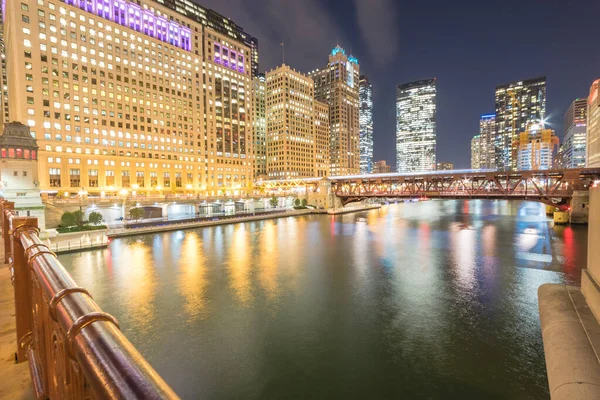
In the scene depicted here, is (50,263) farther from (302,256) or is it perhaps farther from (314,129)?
(314,129)

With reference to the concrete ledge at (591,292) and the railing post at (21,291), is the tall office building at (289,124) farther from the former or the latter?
the railing post at (21,291)

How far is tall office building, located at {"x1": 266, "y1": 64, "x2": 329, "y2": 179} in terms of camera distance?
179500 mm

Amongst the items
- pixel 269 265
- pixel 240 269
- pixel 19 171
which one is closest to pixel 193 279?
pixel 240 269

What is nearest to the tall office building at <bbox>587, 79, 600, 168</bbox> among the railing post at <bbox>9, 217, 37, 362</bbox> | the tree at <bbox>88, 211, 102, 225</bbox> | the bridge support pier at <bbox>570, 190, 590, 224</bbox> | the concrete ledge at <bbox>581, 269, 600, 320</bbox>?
the bridge support pier at <bbox>570, 190, 590, 224</bbox>

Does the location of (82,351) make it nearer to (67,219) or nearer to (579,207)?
(67,219)

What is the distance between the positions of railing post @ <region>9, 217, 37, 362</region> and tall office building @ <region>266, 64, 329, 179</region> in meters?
173

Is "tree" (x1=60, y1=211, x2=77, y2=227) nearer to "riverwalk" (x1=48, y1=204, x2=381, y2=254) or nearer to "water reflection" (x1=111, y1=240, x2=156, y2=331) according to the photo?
"riverwalk" (x1=48, y1=204, x2=381, y2=254)

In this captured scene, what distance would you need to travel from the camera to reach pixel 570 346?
6297 millimetres

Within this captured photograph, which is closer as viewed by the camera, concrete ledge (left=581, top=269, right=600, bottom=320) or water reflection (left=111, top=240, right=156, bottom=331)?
concrete ledge (left=581, top=269, right=600, bottom=320)

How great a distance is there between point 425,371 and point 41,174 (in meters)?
113

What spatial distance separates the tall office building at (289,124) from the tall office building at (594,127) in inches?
5272

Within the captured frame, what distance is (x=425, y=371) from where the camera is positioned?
15023mm

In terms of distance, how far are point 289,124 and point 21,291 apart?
181m

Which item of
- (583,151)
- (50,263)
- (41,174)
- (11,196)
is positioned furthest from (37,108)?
(583,151)
